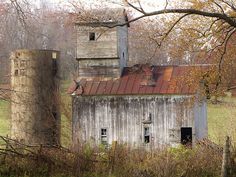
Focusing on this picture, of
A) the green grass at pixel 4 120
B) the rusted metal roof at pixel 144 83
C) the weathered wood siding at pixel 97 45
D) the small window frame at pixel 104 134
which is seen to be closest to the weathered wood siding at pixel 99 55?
the weathered wood siding at pixel 97 45

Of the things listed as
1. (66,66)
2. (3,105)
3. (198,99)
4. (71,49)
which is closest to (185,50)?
(198,99)

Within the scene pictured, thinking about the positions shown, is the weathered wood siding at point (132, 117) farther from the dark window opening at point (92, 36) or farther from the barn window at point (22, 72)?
the dark window opening at point (92, 36)

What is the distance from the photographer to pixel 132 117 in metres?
27.4

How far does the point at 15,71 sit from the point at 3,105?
16099 millimetres

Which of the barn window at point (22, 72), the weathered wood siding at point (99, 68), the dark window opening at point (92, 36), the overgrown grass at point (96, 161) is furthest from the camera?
the dark window opening at point (92, 36)

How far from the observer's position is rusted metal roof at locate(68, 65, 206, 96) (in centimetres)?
2698

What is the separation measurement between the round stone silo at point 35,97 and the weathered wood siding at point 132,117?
2.35 meters

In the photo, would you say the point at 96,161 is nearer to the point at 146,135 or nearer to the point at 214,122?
the point at 146,135

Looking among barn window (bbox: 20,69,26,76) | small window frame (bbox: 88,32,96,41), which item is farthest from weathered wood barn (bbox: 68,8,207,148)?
barn window (bbox: 20,69,26,76)

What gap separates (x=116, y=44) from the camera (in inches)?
1161

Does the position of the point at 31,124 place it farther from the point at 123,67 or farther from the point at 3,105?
the point at 3,105

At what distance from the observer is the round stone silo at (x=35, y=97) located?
2450 centimetres

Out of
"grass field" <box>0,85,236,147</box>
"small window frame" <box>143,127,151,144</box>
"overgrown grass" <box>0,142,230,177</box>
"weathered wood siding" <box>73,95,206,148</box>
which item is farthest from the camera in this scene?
"small window frame" <box>143,127,151,144</box>

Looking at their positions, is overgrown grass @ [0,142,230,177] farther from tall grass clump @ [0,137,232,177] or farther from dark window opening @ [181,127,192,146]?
dark window opening @ [181,127,192,146]
